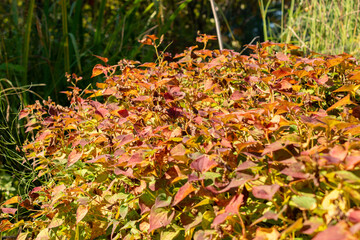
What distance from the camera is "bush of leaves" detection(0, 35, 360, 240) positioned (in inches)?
36.4

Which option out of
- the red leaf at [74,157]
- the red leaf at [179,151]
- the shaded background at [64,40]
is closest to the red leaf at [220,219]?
the red leaf at [179,151]

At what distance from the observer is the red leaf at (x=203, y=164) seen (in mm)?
1011

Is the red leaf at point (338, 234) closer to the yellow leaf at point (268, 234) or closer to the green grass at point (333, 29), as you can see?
the yellow leaf at point (268, 234)

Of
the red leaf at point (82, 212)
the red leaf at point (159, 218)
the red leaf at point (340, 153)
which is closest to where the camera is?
the red leaf at point (340, 153)

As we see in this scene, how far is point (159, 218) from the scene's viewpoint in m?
1.13

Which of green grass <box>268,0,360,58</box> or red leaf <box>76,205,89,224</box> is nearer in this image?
red leaf <box>76,205,89,224</box>

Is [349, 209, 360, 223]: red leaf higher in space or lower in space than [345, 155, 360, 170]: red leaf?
lower

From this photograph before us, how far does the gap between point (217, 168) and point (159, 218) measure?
232mm

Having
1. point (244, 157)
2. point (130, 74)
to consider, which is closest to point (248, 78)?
point (244, 157)

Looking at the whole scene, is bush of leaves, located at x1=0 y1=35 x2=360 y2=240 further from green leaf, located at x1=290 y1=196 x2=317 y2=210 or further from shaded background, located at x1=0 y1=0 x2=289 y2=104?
shaded background, located at x1=0 y1=0 x2=289 y2=104

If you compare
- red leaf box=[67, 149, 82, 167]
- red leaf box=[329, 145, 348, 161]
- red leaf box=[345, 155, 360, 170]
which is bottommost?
red leaf box=[67, 149, 82, 167]

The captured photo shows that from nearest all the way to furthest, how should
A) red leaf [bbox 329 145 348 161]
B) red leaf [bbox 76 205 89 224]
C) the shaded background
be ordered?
red leaf [bbox 329 145 348 161] → red leaf [bbox 76 205 89 224] → the shaded background

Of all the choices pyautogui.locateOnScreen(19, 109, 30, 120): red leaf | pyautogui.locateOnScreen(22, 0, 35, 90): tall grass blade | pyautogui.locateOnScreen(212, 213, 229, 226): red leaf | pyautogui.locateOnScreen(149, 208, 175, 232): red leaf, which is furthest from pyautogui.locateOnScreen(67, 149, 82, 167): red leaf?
pyautogui.locateOnScreen(22, 0, 35, 90): tall grass blade

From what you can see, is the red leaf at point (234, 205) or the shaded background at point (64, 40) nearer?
the red leaf at point (234, 205)
